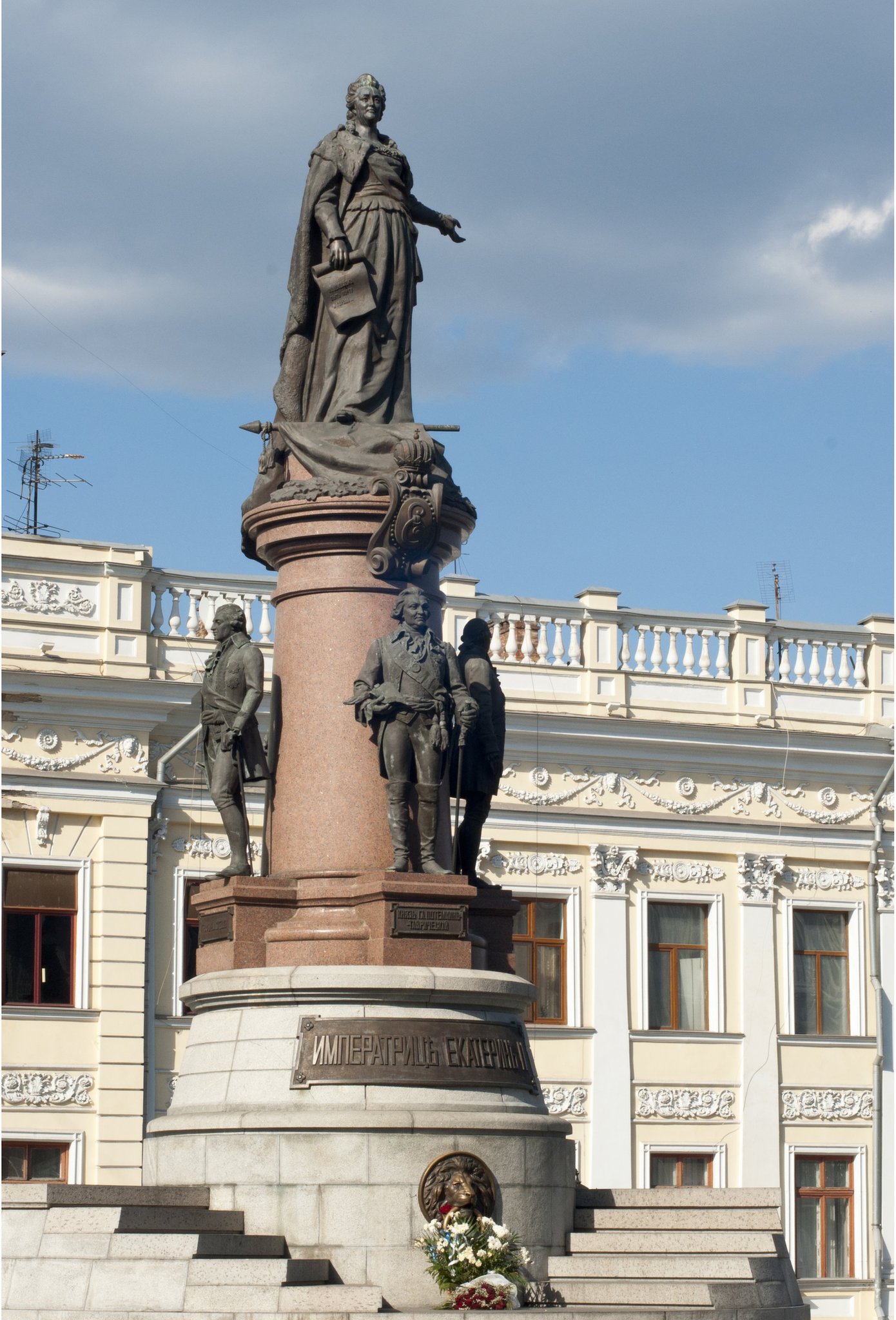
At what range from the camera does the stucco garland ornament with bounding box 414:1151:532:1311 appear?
1230 cm

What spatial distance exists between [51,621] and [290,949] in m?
16.1

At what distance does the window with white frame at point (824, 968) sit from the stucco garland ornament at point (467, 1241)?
1970 centimetres

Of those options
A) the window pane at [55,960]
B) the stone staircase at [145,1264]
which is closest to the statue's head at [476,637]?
the stone staircase at [145,1264]

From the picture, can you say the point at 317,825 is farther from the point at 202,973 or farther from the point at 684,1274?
the point at 684,1274

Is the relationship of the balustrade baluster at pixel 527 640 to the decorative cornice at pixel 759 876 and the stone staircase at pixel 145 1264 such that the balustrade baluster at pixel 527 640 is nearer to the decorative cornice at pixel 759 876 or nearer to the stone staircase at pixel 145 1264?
the decorative cornice at pixel 759 876

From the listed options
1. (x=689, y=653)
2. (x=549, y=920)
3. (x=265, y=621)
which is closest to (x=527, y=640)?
(x=689, y=653)

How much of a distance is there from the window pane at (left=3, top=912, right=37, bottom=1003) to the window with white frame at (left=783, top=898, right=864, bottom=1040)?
10177 millimetres

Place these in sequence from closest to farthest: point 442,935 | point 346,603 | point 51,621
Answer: point 442,935
point 346,603
point 51,621

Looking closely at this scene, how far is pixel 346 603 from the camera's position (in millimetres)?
14625

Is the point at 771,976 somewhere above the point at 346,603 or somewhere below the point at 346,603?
below

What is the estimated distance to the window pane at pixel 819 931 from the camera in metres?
32.6

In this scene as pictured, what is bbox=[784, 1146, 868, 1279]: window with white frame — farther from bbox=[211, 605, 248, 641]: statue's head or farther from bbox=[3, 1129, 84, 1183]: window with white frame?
bbox=[211, 605, 248, 641]: statue's head

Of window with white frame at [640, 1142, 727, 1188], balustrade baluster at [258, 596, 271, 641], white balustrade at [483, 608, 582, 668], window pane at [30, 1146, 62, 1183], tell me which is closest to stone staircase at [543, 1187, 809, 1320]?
window pane at [30, 1146, 62, 1183]

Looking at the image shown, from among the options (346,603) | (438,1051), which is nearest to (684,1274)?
(438,1051)
